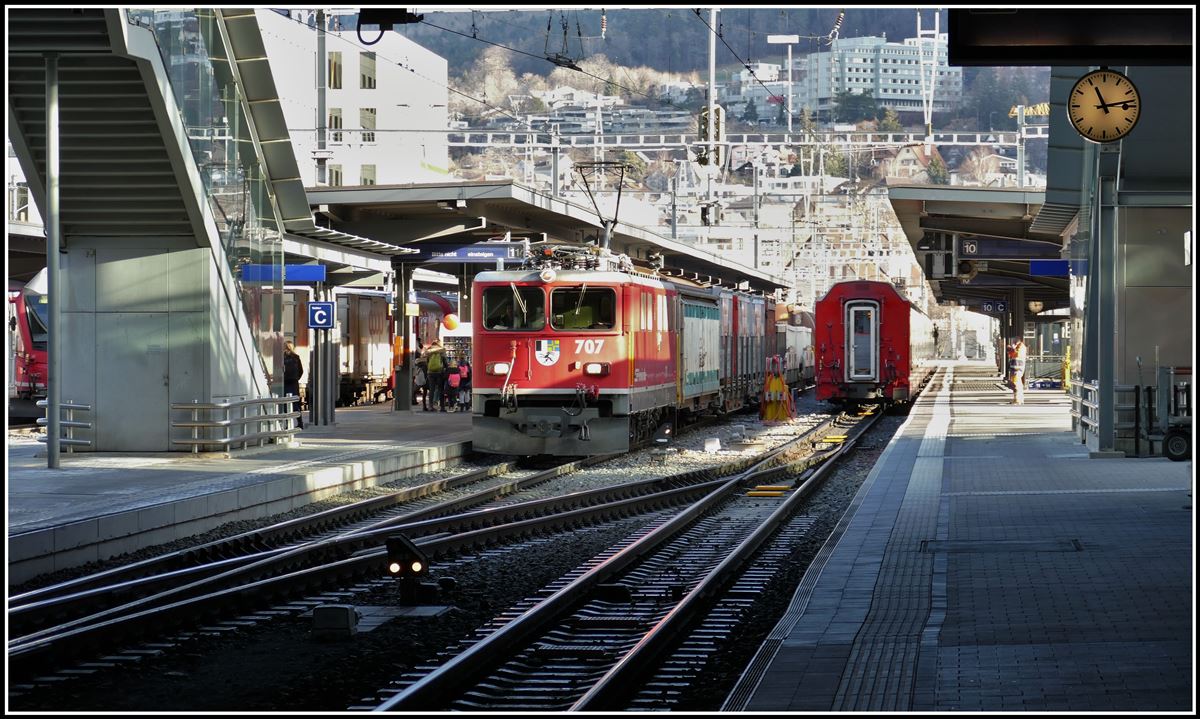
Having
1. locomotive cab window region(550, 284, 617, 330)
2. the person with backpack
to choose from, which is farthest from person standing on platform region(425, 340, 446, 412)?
locomotive cab window region(550, 284, 617, 330)

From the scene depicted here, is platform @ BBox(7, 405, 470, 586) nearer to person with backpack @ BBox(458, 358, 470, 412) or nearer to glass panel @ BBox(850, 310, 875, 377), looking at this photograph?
person with backpack @ BBox(458, 358, 470, 412)

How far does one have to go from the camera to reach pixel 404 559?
426 inches

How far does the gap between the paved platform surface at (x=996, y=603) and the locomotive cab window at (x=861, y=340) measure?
18804mm

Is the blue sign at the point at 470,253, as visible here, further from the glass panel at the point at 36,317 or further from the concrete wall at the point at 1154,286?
the concrete wall at the point at 1154,286

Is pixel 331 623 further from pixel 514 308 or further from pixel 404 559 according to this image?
pixel 514 308

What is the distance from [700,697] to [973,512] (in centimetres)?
758

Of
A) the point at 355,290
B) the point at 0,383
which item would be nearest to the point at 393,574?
the point at 0,383

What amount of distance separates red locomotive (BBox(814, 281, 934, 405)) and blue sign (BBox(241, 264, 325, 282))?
53.4 feet

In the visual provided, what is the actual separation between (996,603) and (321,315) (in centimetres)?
1700

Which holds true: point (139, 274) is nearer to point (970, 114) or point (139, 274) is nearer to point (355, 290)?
point (355, 290)

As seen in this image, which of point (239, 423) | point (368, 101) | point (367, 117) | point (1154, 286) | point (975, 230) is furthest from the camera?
point (367, 117)

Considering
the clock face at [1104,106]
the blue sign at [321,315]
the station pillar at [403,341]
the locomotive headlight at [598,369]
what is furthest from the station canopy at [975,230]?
the clock face at [1104,106]

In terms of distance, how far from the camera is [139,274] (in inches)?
761

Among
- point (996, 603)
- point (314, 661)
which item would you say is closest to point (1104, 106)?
point (996, 603)
